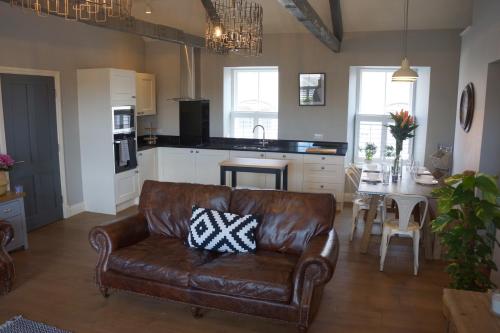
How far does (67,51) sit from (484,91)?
17.4 feet

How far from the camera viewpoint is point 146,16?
7.04m

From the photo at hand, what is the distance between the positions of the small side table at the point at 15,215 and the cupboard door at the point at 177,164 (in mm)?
3046

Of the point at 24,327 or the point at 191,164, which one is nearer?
the point at 24,327

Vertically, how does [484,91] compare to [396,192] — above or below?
above

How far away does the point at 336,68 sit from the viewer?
7.09 metres

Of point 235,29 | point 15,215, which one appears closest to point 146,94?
point 15,215

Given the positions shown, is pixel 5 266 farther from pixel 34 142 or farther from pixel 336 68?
pixel 336 68

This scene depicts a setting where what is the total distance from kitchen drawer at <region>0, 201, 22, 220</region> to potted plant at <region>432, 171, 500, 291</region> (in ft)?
13.9

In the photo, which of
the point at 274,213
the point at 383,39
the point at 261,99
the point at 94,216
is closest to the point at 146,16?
the point at 261,99

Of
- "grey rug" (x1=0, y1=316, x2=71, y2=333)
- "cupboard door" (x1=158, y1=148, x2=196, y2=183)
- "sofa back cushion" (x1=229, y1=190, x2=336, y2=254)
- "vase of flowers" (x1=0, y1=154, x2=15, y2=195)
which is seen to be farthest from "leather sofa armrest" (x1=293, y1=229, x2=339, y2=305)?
"cupboard door" (x1=158, y1=148, x2=196, y2=183)

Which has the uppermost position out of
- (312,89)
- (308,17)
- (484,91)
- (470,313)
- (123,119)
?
(308,17)

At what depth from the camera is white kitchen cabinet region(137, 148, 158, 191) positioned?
283 inches

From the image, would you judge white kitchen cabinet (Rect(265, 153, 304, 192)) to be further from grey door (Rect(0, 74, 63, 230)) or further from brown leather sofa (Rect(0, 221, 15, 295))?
brown leather sofa (Rect(0, 221, 15, 295))

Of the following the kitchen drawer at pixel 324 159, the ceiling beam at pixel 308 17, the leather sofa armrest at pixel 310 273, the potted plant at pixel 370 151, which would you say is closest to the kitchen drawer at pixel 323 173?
the kitchen drawer at pixel 324 159
